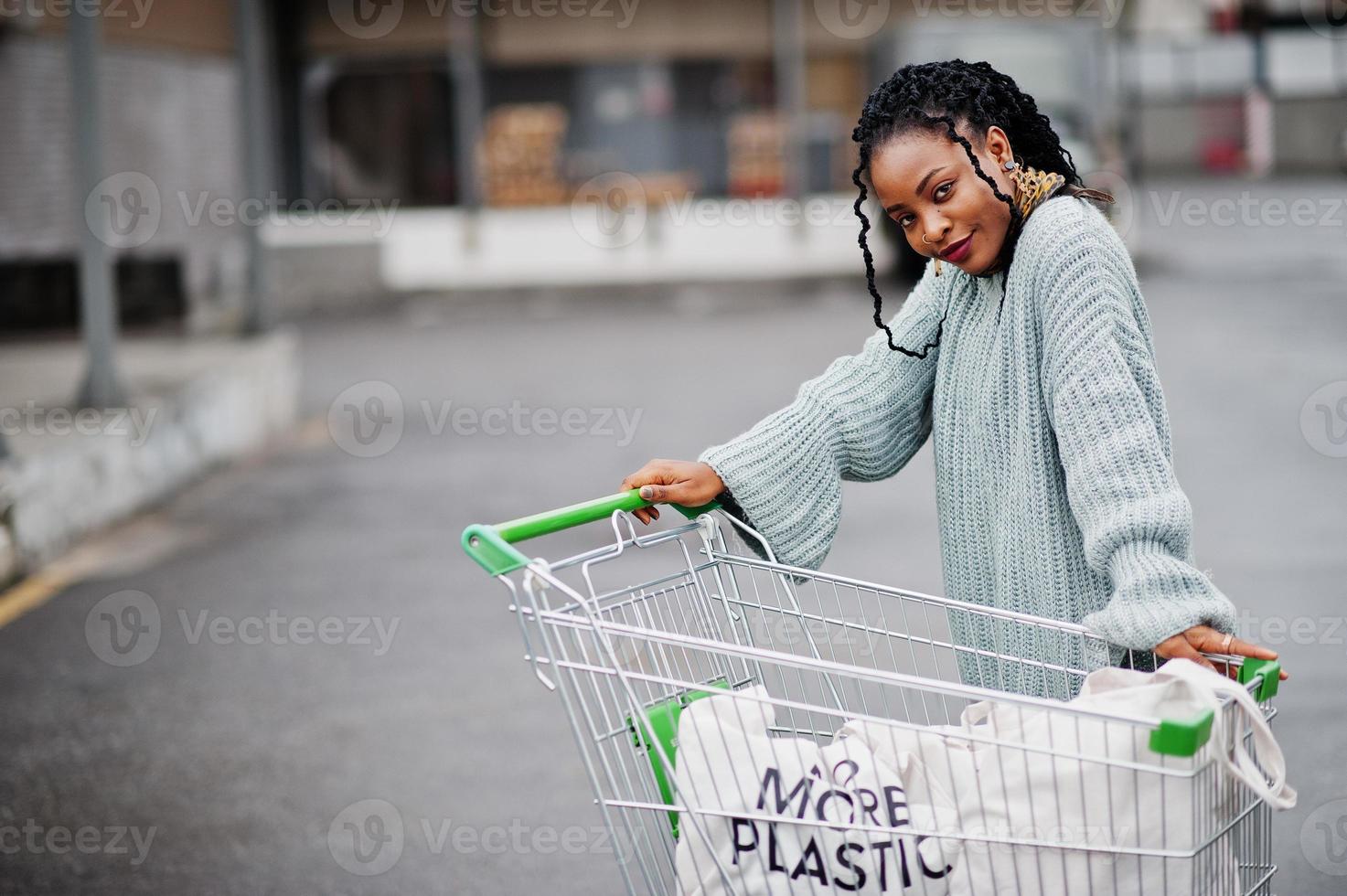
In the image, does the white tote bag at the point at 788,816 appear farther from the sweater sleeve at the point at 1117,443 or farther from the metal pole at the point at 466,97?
the metal pole at the point at 466,97

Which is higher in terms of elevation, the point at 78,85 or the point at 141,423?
the point at 78,85

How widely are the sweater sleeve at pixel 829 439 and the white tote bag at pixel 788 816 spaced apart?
548mm

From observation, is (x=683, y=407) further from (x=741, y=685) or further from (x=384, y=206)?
(x=384, y=206)

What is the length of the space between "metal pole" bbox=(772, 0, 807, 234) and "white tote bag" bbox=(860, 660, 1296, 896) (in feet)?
72.0

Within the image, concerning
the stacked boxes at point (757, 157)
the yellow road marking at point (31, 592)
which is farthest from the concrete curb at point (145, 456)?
the stacked boxes at point (757, 157)

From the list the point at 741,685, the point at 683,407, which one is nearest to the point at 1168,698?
the point at 741,685

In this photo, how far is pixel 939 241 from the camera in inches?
94.6

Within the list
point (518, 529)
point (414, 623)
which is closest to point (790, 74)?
point (414, 623)

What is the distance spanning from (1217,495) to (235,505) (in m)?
5.17

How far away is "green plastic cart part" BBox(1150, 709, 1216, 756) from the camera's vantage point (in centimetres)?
190

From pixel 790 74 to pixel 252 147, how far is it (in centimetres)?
1366

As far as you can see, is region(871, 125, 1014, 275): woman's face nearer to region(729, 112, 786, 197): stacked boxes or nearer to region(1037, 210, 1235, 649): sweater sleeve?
region(1037, 210, 1235, 649): sweater sleeve

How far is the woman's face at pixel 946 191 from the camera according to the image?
2.38m

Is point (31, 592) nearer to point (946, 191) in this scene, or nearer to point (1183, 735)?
point (946, 191)
